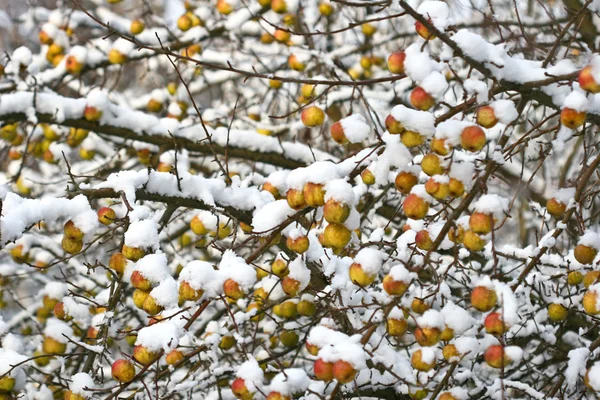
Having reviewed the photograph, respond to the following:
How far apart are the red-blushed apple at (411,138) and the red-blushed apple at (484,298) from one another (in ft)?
1.26

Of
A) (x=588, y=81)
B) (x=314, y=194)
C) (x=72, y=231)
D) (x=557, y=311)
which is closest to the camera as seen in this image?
(x=588, y=81)

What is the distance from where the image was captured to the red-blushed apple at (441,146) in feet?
5.06

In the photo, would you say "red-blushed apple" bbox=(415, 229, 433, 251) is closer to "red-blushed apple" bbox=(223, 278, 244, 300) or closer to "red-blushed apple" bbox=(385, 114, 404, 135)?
"red-blushed apple" bbox=(385, 114, 404, 135)

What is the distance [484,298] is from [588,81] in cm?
55

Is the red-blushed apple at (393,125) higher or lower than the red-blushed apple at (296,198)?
higher

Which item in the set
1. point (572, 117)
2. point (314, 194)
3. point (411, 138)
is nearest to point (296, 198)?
point (314, 194)

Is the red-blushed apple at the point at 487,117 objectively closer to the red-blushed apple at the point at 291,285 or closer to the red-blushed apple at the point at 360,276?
the red-blushed apple at the point at 360,276

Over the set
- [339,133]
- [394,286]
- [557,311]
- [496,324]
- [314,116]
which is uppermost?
[314,116]

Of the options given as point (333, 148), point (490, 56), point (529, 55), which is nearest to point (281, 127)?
point (333, 148)

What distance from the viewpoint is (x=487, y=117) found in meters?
1.54

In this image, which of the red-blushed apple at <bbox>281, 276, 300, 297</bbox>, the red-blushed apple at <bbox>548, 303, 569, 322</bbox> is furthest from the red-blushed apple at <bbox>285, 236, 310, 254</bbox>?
the red-blushed apple at <bbox>548, 303, 569, 322</bbox>

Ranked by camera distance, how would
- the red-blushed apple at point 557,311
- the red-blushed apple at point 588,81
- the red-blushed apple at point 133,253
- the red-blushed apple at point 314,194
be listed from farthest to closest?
1. the red-blushed apple at point 557,311
2. the red-blushed apple at point 133,253
3. the red-blushed apple at point 314,194
4. the red-blushed apple at point 588,81

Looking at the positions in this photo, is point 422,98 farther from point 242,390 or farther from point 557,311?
point 557,311

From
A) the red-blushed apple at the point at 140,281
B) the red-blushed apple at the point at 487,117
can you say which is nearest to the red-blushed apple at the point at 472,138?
the red-blushed apple at the point at 487,117
